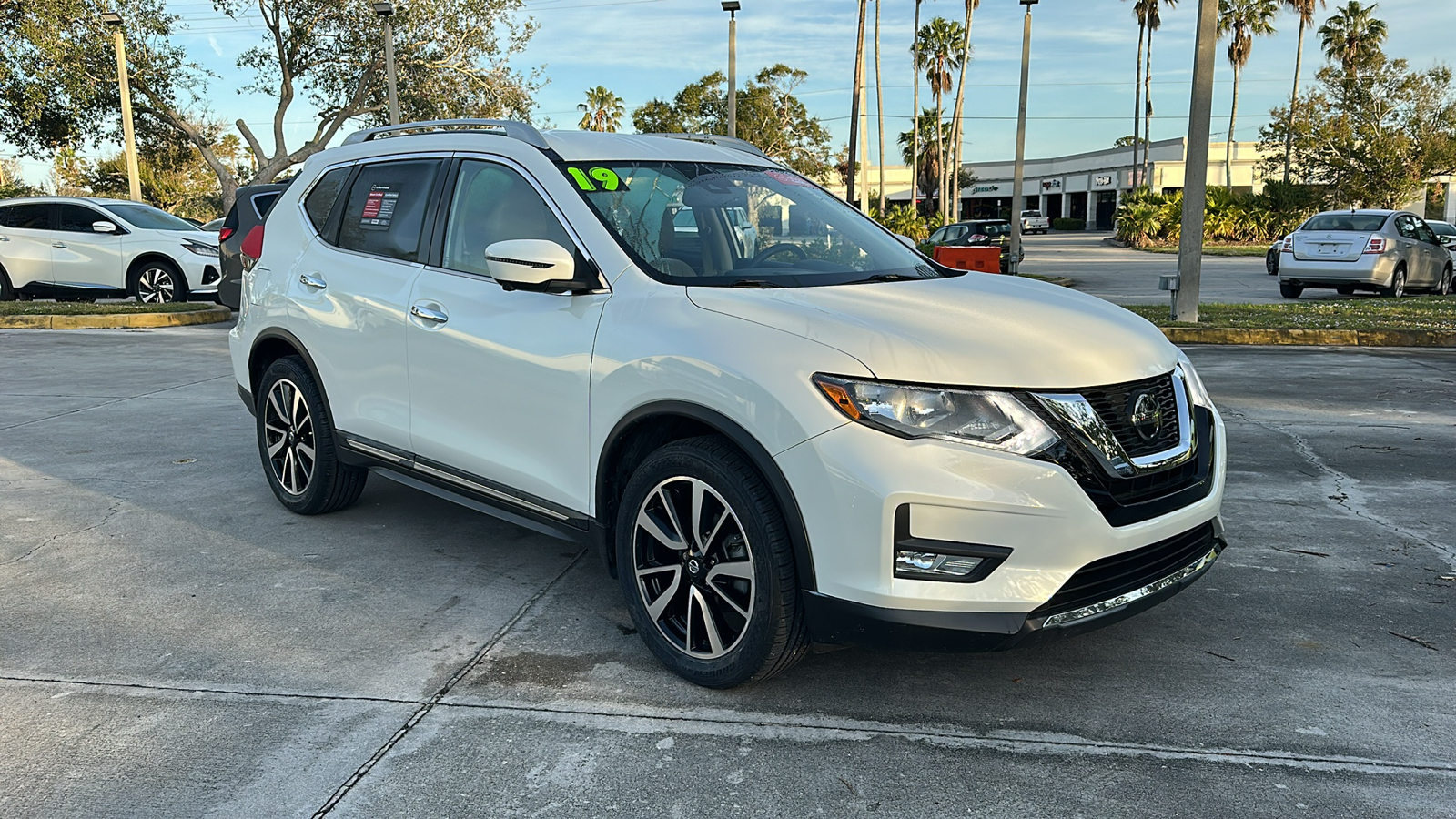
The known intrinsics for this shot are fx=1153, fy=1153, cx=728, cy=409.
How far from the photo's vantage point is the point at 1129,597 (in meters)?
3.36

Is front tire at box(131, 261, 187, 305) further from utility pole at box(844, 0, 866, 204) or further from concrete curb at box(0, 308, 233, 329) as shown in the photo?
utility pole at box(844, 0, 866, 204)

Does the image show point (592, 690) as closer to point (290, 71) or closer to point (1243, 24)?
Result: point (290, 71)

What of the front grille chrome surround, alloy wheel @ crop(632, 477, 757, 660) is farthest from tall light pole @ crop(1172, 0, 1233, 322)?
alloy wheel @ crop(632, 477, 757, 660)

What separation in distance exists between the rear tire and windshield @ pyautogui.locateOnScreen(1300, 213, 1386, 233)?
2.65 ft

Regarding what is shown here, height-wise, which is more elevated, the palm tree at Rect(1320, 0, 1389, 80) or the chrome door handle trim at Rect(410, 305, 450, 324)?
the palm tree at Rect(1320, 0, 1389, 80)

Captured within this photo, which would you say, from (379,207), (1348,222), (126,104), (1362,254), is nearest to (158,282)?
(126,104)

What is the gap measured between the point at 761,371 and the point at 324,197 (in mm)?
3064

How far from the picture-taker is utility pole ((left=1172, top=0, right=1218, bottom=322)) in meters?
13.5

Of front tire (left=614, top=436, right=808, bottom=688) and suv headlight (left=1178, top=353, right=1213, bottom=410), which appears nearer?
front tire (left=614, top=436, right=808, bottom=688)

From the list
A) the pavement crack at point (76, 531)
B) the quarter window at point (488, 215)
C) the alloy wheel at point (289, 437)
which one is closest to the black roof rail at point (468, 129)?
Result: the quarter window at point (488, 215)

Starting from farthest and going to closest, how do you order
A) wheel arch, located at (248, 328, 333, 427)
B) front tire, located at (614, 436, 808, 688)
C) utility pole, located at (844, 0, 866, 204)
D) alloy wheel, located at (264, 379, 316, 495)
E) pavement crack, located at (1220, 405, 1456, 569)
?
utility pole, located at (844, 0, 866, 204)
alloy wheel, located at (264, 379, 316, 495)
wheel arch, located at (248, 328, 333, 427)
pavement crack, located at (1220, 405, 1456, 569)
front tire, located at (614, 436, 808, 688)

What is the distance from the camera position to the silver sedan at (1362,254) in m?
18.2

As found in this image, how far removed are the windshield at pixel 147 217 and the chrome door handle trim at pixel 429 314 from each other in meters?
13.6

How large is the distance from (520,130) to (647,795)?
2.63 meters
